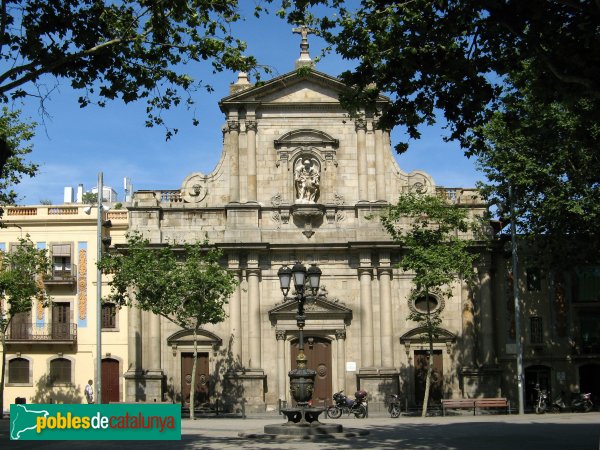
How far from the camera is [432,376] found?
4503cm

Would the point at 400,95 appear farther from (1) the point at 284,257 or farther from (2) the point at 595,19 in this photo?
(1) the point at 284,257

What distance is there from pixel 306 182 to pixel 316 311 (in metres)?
6.00

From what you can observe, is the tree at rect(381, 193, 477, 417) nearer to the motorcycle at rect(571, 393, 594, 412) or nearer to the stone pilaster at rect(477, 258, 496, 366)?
the stone pilaster at rect(477, 258, 496, 366)

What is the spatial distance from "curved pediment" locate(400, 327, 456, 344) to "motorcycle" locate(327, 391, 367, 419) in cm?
483

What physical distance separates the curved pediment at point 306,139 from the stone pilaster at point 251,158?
1.15 meters

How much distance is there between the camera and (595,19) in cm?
1700

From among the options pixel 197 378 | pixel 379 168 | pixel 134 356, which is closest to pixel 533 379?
pixel 379 168

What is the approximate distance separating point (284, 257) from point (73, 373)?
11697 millimetres

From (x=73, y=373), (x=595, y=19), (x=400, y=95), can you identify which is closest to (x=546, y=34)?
(x=595, y=19)

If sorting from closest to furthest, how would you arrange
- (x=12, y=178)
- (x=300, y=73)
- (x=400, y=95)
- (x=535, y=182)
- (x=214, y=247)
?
(x=400, y=95) < (x=300, y=73) < (x=12, y=178) < (x=535, y=182) < (x=214, y=247)

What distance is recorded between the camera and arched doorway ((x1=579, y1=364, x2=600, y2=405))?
4644 cm

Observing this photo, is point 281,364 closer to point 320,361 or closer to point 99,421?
point 320,361

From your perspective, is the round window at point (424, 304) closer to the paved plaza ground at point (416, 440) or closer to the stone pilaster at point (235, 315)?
the stone pilaster at point (235, 315)

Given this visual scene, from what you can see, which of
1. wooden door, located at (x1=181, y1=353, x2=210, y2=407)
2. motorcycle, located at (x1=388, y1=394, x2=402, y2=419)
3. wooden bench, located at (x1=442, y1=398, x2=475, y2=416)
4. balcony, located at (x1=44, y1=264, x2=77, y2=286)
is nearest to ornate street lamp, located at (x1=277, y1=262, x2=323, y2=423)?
motorcycle, located at (x1=388, y1=394, x2=402, y2=419)
